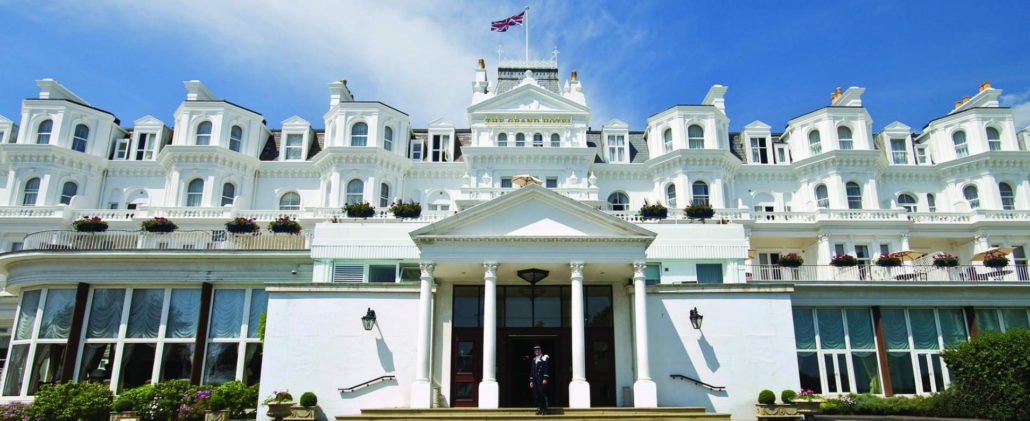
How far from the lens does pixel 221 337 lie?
74.9 feet

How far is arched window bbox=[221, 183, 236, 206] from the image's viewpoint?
33875 mm

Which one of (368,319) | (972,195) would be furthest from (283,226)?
(972,195)

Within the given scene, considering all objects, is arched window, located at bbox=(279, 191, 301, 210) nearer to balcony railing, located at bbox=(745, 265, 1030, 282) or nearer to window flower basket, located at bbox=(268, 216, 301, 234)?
window flower basket, located at bbox=(268, 216, 301, 234)

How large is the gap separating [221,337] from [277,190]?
559 inches

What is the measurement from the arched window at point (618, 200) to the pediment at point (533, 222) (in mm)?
17948

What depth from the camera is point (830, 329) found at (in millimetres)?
22531

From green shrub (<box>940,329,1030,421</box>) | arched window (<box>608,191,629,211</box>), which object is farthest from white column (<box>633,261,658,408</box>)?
arched window (<box>608,191,629,211</box>)

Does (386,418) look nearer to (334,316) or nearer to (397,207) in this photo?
(334,316)

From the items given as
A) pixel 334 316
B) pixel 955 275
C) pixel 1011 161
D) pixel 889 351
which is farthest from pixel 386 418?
pixel 1011 161

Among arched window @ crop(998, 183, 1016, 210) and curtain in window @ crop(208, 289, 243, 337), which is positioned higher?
arched window @ crop(998, 183, 1016, 210)

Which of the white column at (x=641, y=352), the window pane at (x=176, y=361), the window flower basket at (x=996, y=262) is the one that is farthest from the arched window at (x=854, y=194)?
the window pane at (x=176, y=361)

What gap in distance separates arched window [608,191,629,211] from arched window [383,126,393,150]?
42.2 ft

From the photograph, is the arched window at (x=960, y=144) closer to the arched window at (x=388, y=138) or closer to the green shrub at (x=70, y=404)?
the arched window at (x=388, y=138)

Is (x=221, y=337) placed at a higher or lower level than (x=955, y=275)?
lower
